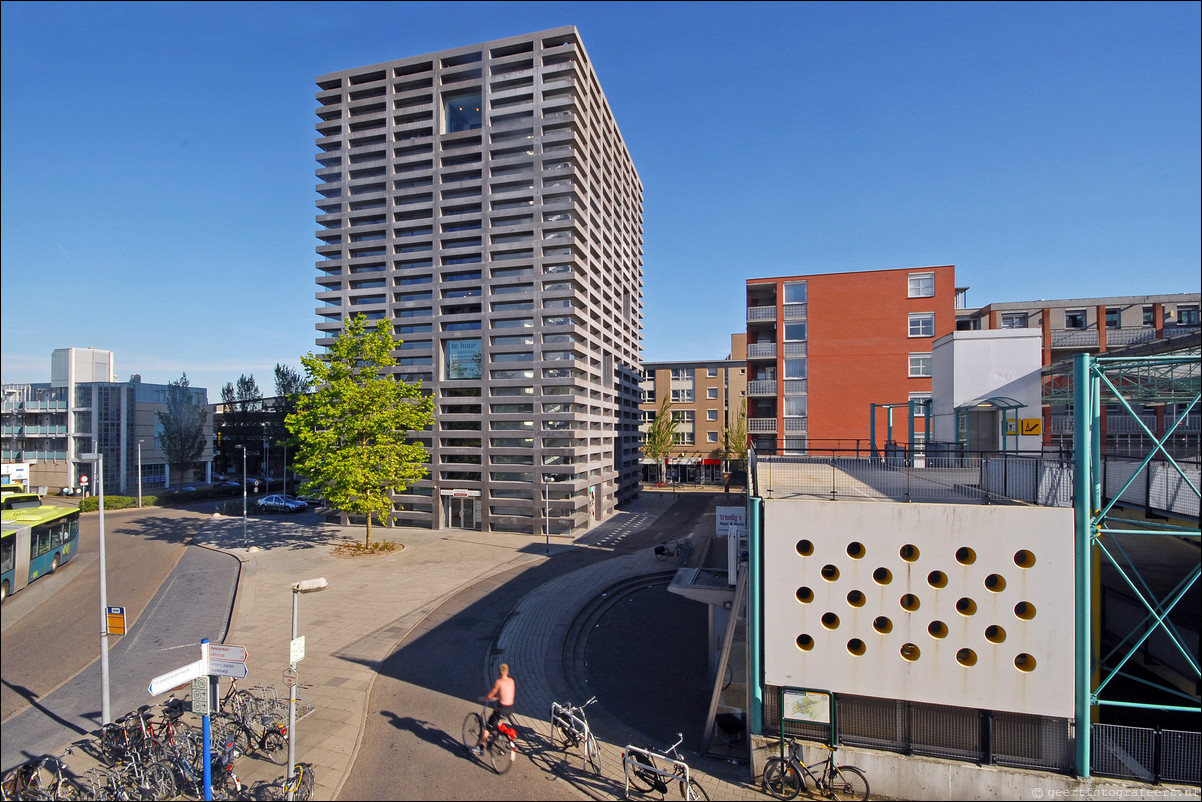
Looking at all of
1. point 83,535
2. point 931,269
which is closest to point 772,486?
point 931,269

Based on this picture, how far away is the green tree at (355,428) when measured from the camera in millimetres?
26047

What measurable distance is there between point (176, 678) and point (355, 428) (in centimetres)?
1915

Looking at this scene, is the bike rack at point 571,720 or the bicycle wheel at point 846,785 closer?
the bicycle wheel at point 846,785

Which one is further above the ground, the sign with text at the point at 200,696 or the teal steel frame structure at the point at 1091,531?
the teal steel frame structure at the point at 1091,531

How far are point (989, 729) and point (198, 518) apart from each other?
143 ft

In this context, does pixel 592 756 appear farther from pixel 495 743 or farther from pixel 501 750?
pixel 495 743

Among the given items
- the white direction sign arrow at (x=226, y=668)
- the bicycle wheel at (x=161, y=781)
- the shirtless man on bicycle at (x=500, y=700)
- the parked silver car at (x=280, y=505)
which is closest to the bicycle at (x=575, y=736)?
the shirtless man on bicycle at (x=500, y=700)

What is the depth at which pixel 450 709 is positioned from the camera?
11688 mm

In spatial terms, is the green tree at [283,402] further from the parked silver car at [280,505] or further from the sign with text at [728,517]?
the sign with text at [728,517]

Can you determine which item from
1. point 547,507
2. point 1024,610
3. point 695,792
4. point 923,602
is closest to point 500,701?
point 695,792

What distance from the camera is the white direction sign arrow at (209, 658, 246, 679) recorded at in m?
8.34

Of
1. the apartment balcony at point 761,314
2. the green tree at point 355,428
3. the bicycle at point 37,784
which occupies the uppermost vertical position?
the apartment balcony at point 761,314

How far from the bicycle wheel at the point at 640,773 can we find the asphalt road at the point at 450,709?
927 mm

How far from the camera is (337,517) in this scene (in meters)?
36.7
